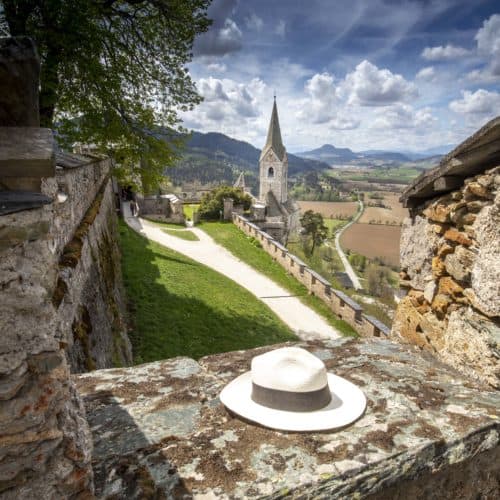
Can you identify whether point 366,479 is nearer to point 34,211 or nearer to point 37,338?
point 37,338

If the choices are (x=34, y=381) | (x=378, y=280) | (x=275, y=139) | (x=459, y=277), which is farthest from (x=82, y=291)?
(x=275, y=139)

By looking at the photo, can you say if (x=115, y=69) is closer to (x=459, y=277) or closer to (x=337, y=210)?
(x=459, y=277)

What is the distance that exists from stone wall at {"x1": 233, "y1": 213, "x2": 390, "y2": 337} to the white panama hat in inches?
391

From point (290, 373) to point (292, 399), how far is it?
0.48ft

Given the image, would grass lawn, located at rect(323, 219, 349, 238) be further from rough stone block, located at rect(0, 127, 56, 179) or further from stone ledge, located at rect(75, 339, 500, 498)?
rough stone block, located at rect(0, 127, 56, 179)

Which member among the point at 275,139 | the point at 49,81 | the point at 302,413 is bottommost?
the point at 302,413

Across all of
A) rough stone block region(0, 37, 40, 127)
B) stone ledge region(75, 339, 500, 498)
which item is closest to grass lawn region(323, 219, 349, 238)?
stone ledge region(75, 339, 500, 498)

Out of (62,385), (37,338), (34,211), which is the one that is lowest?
(62,385)

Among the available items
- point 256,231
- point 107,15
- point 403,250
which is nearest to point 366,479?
point 403,250

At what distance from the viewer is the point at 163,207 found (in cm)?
2723

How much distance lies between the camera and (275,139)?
62562 millimetres

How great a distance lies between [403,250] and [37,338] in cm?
455

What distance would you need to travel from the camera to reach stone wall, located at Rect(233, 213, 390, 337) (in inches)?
469

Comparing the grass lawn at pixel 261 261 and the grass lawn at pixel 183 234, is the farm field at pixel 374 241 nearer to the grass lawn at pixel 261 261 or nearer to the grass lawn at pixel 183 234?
the grass lawn at pixel 261 261
